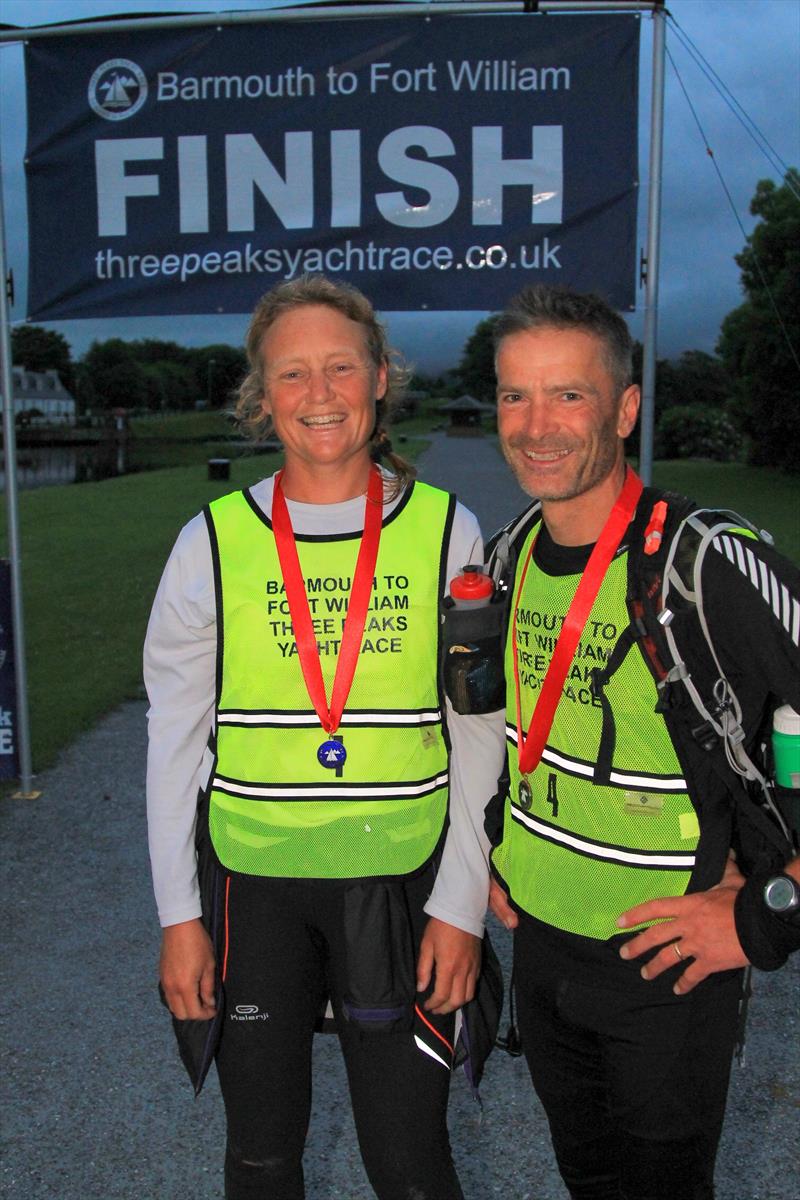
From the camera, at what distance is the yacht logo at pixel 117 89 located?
443 cm

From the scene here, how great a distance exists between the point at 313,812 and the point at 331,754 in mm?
127

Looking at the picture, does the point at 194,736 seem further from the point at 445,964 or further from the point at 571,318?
the point at 571,318

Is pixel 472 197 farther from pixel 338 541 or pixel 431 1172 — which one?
pixel 431 1172

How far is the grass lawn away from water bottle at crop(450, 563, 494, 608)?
16.2 feet

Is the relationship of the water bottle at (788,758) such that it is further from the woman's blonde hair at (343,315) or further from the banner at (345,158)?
the banner at (345,158)

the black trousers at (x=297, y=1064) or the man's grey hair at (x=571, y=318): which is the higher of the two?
the man's grey hair at (x=571, y=318)

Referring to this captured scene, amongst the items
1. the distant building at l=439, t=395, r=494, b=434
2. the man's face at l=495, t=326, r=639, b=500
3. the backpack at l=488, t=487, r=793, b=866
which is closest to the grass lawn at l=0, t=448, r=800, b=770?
the man's face at l=495, t=326, r=639, b=500

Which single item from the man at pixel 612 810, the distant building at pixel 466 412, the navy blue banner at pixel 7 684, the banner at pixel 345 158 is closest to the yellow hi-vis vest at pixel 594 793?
the man at pixel 612 810

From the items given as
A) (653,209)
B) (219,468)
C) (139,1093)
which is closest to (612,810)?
(139,1093)

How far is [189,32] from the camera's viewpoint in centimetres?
434

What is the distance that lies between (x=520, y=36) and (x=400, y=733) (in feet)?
11.0

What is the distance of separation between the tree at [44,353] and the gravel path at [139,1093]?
14263cm

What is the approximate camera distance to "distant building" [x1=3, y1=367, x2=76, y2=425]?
13712 centimetres

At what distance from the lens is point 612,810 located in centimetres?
193
